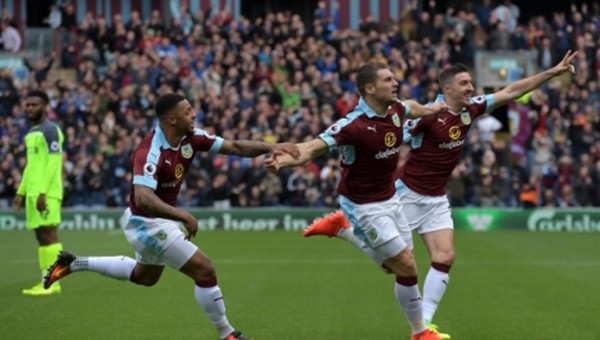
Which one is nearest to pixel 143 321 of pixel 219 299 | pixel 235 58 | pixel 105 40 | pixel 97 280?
pixel 219 299

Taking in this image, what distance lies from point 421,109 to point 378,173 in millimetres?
812

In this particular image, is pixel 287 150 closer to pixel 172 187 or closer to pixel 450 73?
pixel 172 187

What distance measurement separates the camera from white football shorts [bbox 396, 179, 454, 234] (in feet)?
38.2

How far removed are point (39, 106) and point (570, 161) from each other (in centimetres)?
1631

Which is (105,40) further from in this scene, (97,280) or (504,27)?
(97,280)

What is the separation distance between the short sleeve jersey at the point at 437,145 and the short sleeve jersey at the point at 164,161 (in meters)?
2.19

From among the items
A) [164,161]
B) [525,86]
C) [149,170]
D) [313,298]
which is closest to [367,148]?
[164,161]

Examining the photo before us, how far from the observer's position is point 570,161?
27.5 metres

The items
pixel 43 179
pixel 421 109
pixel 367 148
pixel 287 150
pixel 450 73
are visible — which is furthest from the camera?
pixel 43 179

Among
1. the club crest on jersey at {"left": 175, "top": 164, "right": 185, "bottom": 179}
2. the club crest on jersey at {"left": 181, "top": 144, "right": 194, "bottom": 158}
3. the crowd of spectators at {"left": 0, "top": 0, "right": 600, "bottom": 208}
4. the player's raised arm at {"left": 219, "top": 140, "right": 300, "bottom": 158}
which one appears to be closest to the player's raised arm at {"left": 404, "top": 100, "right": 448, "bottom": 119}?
the player's raised arm at {"left": 219, "top": 140, "right": 300, "bottom": 158}

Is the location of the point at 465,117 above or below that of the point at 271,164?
above

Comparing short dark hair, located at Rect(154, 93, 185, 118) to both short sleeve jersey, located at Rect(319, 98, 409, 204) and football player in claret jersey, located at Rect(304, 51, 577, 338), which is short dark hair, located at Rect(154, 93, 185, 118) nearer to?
short sleeve jersey, located at Rect(319, 98, 409, 204)

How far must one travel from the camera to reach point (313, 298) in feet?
47.2

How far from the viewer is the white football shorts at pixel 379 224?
10430 mm
